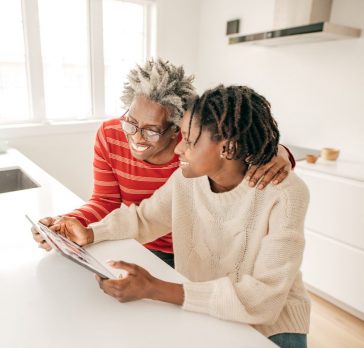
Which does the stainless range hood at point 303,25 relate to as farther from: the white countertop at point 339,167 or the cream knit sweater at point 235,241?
the cream knit sweater at point 235,241

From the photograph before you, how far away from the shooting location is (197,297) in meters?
0.79

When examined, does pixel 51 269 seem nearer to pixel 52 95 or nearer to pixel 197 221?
pixel 197 221

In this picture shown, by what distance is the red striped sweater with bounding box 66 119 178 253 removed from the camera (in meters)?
1.42

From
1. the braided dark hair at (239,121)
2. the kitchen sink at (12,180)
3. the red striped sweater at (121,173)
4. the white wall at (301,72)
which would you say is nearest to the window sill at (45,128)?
the kitchen sink at (12,180)

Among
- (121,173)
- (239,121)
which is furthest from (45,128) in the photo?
(239,121)

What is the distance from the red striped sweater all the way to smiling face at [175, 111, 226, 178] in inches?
15.1

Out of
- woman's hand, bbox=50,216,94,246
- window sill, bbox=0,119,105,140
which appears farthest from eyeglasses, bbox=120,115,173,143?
window sill, bbox=0,119,105,140

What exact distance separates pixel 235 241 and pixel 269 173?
23cm

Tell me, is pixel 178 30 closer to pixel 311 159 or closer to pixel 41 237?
pixel 311 159

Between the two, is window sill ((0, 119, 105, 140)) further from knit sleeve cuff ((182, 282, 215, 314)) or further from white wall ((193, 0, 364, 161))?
knit sleeve cuff ((182, 282, 215, 314))

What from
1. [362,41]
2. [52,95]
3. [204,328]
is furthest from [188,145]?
[52,95]

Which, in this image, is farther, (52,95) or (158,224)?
(52,95)

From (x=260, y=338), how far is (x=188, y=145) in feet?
1.82

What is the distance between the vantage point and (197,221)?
3.73ft
